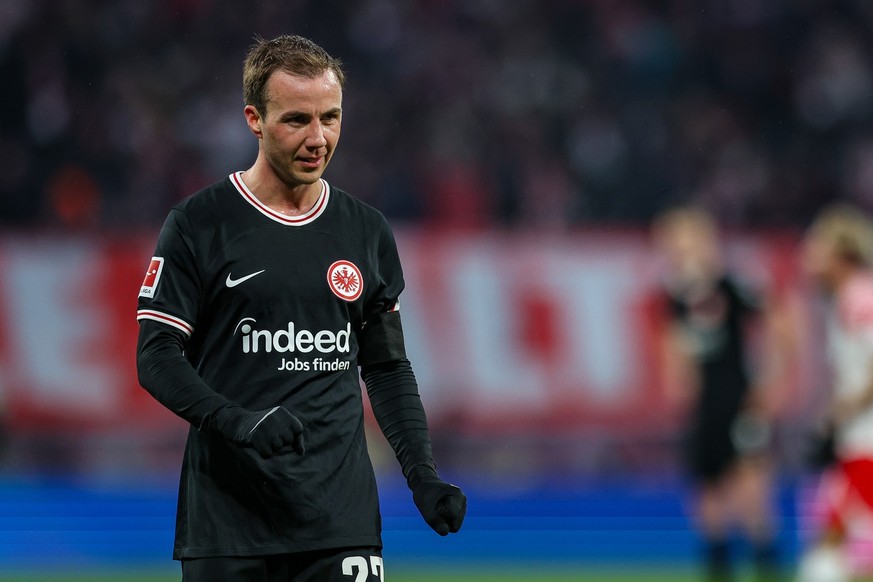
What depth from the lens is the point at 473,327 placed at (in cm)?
1161

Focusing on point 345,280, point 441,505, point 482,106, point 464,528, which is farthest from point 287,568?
point 482,106

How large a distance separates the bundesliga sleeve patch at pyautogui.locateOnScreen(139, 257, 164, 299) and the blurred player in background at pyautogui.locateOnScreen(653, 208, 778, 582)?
5.33m

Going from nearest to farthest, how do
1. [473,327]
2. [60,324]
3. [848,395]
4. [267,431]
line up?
1. [267,431]
2. [848,395]
3. [60,324]
4. [473,327]

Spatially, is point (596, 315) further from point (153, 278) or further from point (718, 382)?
point (153, 278)

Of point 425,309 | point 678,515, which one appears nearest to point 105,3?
point 425,309

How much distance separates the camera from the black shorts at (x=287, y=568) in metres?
3.31

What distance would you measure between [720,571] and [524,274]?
4174 millimetres

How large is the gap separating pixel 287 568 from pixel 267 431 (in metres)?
0.48

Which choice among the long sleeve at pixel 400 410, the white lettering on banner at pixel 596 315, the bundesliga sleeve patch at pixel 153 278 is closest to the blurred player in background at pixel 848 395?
the white lettering on banner at pixel 596 315

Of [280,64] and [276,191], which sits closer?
[280,64]

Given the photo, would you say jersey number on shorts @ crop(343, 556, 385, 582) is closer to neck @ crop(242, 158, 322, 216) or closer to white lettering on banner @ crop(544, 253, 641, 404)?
neck @ crop(242, 158, 322, 216)

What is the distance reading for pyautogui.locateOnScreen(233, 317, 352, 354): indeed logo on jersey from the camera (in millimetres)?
3320

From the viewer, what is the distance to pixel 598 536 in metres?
9.92

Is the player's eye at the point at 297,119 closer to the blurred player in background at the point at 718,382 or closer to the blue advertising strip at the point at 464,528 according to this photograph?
the blurred player in background at the point at 718,382
